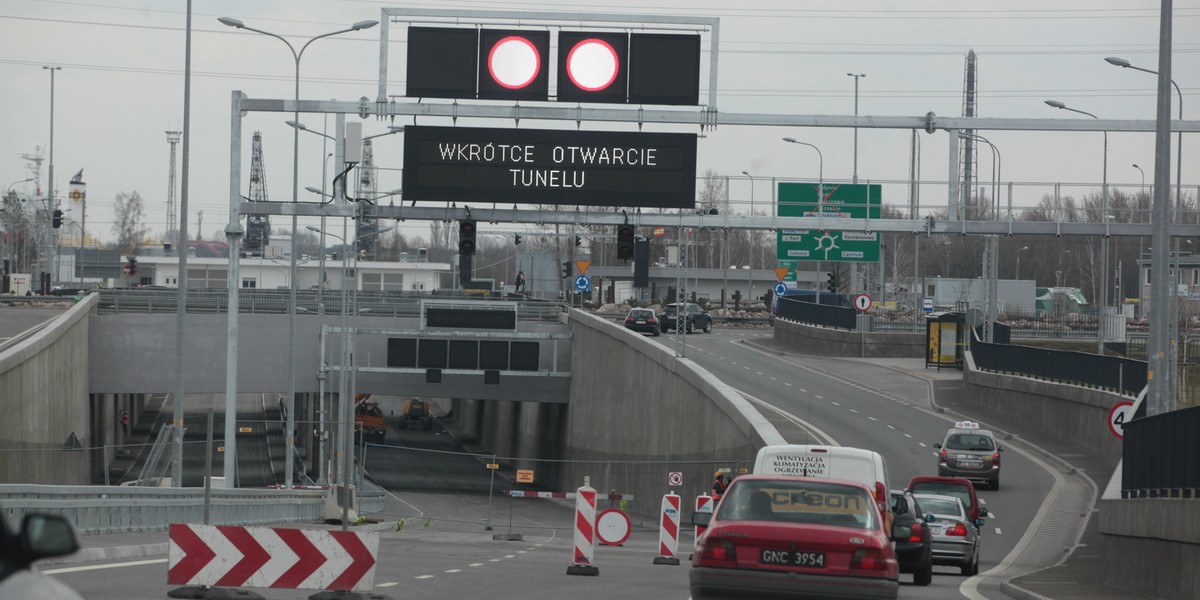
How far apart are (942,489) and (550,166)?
9.92 meters

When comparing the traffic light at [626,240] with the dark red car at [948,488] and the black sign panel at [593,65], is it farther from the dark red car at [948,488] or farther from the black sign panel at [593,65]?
the dark red car at [948,488]

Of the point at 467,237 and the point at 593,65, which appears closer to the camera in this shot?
the point at 593,65

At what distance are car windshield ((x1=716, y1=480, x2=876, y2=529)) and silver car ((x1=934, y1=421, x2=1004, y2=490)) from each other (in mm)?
24962

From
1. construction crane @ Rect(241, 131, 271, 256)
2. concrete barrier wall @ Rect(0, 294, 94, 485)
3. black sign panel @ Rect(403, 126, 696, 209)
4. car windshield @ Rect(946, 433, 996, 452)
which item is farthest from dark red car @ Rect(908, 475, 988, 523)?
construction crane @ Rect(241, 131, 271, 256)

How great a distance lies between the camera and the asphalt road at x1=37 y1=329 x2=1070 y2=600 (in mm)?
15906

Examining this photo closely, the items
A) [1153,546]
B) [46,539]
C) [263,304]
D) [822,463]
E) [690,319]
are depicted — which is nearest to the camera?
[46,539]

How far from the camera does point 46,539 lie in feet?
15.4

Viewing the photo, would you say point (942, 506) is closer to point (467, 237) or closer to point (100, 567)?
point (467, 237)

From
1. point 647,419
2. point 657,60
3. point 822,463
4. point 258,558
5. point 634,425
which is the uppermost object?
point 657,60

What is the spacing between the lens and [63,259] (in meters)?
139

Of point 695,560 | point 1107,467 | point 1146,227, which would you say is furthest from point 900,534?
point 1107,467

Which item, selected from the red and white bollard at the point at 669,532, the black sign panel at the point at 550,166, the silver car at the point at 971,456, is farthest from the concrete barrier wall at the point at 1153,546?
the silver car at the point at 971,456

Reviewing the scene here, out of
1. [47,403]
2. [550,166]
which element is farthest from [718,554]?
[47,403]

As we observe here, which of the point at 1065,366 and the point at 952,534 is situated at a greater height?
the point at 1065,366
